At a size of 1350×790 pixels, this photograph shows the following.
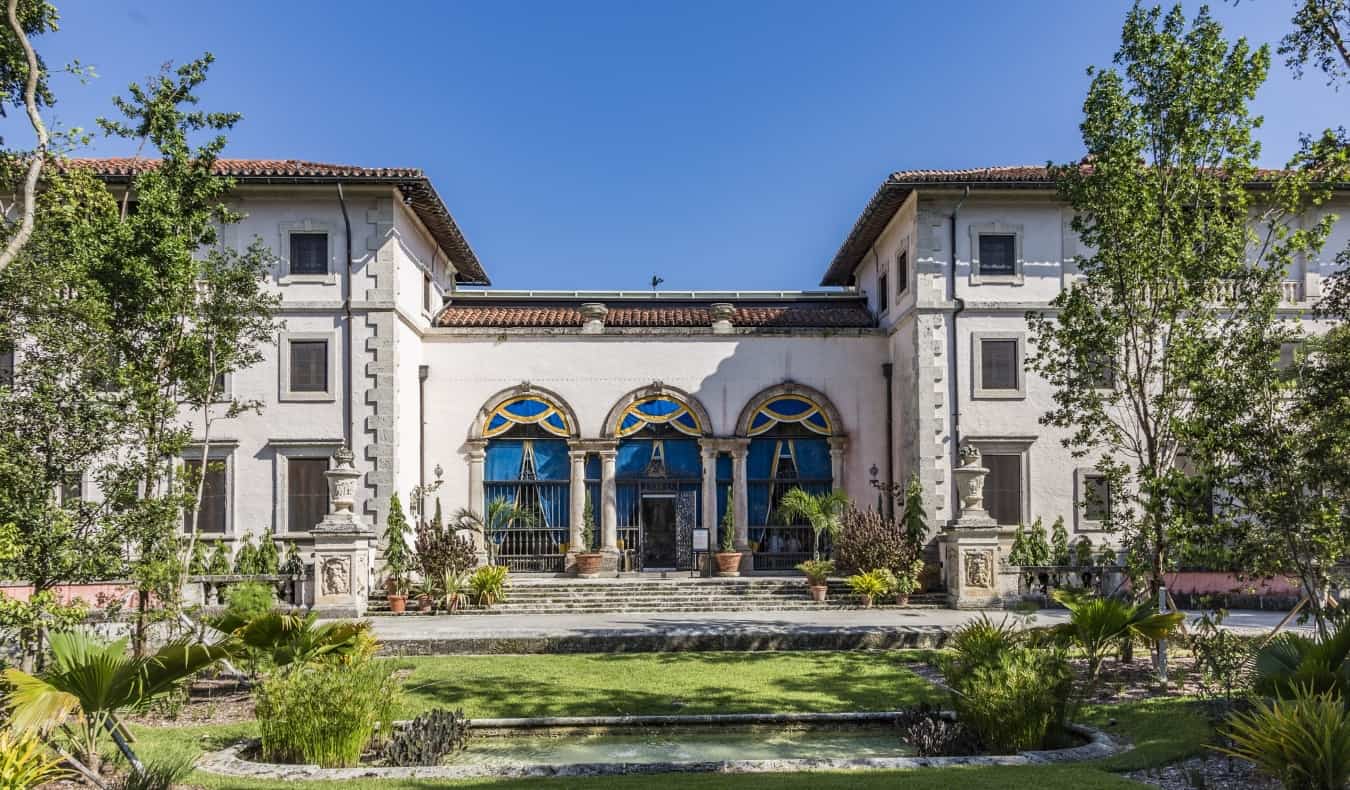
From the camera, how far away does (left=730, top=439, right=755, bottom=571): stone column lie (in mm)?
25578

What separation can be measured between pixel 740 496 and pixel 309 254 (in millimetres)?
11737

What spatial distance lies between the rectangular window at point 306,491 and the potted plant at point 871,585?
463 inches

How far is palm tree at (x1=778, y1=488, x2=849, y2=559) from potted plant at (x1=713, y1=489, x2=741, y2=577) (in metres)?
1.32

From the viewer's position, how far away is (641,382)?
85.1 feet

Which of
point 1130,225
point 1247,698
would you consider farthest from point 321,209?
point 1247,698

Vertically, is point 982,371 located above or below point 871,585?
above

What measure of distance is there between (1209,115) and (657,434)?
1499 centimetres

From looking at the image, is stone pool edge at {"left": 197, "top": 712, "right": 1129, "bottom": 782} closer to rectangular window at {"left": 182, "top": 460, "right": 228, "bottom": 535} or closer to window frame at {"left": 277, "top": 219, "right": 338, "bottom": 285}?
rectangular window at {"left": 182, "top": 460, "right": 228, "bottom": 535}

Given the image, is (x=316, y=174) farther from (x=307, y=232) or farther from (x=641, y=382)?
(x=641, y=382)

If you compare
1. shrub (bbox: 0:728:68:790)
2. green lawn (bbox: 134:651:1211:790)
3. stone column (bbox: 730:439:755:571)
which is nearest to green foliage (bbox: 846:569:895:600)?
stone column (bbox: 730:439:755:571)

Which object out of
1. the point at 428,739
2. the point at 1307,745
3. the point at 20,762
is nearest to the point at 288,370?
the point at 428,739

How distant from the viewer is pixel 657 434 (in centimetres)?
2603

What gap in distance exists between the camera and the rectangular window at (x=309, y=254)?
23.2 metres

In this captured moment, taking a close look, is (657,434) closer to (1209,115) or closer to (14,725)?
(1209,115)
